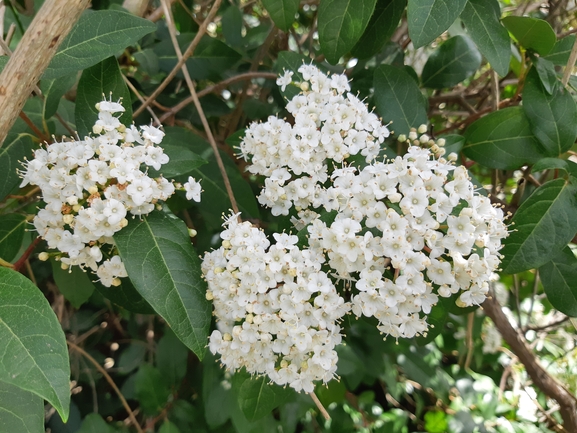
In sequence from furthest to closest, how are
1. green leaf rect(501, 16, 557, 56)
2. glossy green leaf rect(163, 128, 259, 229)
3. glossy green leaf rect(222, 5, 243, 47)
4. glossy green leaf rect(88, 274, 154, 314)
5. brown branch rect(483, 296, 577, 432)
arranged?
glossy green leaf rect(222, 5, 243, 47) < brown branch rect(483, 296, 577, 432) < glossy green leaf rect(163, 128, 259, 229) < green leaf rect(501, 16, 557, 56) < glossy green leaf rect(88, 274, 154, 314)

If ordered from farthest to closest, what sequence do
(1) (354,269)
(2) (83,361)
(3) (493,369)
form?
(3) (493,369) → (2) (83,361) → (1) (354,269)

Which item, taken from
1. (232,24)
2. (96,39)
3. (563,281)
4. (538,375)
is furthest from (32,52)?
(538,375)

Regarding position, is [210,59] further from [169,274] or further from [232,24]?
[169,274]

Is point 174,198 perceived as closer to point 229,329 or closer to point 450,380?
point 229,329

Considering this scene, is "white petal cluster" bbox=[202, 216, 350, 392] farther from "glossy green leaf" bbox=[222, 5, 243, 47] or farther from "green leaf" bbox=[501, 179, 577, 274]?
"glossy green leaf" bbox=[222, 5, 243, 47]

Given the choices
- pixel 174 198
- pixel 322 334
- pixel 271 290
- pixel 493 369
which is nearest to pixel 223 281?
pixel 271 290

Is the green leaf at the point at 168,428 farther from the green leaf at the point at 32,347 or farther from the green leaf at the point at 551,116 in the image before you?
the green leaf at the point at 551,116

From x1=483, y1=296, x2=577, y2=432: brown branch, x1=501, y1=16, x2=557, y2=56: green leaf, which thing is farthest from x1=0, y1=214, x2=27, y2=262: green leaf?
x1=483, y1=296, x2=577, y2=432: brown branch
